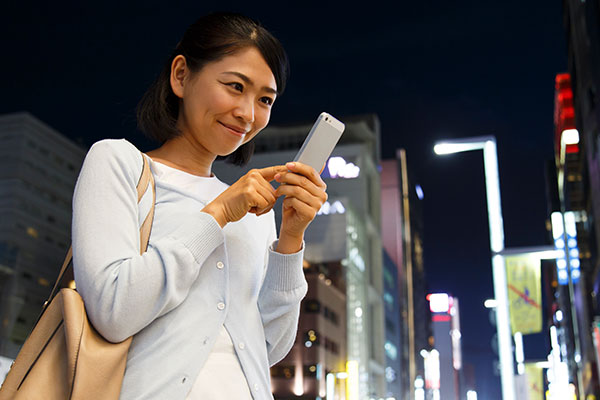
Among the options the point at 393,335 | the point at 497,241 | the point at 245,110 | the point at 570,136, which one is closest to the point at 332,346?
the point at 570,136

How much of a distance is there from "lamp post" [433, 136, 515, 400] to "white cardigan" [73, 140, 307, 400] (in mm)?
7255

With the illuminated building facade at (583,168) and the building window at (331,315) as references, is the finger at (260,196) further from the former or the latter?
the building window at (331,315)

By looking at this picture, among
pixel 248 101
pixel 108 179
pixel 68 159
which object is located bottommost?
pixel 108 179

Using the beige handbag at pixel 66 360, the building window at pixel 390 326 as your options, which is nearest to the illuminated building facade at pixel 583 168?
the beige handbag at pixel 66 360

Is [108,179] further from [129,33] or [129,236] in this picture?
[129,33]

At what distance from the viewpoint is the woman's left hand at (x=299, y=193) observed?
55.5 inches

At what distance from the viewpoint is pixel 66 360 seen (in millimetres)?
1171

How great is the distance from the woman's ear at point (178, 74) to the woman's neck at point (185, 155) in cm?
12

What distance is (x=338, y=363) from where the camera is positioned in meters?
55.2

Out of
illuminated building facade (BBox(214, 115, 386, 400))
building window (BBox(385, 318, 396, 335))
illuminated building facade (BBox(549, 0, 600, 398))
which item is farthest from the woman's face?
building window (BBox(385, 318, 396, 335))

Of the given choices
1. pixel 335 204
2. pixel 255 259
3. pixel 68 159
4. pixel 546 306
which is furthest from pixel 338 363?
pixel 255 259

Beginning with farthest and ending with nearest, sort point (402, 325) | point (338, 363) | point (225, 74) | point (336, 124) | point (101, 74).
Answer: point (402, 325), point (338, 363), point (101, 74), point (225, 74), point (336, 124)

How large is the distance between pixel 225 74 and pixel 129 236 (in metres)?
0.48

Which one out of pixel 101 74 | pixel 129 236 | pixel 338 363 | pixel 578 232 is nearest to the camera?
pixel 129 236
